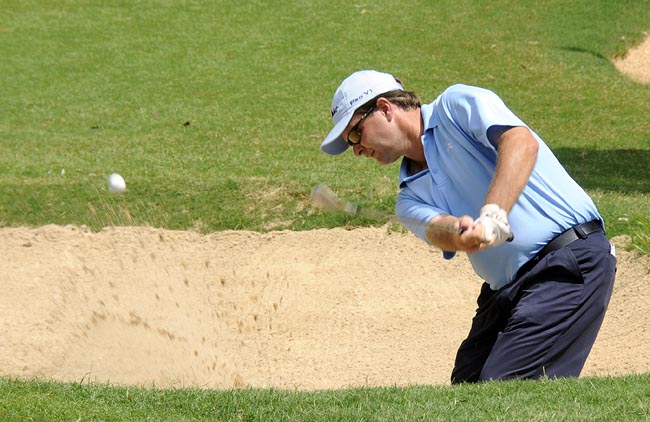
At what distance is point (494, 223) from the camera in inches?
147

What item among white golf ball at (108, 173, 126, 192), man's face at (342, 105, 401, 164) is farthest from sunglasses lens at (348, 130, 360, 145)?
white golf ball at (108, 173, 126, 192)

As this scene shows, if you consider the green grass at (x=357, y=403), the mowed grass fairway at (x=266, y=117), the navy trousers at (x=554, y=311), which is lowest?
the mowed grass fairway at (x=266, y=117)

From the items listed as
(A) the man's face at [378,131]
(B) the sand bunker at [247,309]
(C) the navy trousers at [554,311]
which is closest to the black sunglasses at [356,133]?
(A) the man's face at [378,131]

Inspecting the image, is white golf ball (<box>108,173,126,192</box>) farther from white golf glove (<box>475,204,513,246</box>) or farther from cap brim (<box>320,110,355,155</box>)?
white golf glove (<box>475,204,513,246</box>)

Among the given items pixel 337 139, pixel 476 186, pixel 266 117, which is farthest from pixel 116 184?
pixel 476 186

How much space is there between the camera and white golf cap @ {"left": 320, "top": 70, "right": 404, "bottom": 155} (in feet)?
14.4

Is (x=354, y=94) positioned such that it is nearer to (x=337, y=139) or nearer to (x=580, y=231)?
(x=337, y=139)

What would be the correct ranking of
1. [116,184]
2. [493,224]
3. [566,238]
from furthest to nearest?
[116,184] < [566,238] < [493,224]

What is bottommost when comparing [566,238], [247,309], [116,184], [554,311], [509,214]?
[247,309]

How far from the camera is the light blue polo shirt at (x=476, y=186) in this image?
4.25 meters

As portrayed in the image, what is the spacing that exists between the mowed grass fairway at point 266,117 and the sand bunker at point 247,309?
0.42 meters

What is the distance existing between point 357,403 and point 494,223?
1.27 metres

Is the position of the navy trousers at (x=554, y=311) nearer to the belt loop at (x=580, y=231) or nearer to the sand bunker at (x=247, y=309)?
the belt loop at (x=580, y=231)

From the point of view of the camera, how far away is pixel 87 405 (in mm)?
4629
